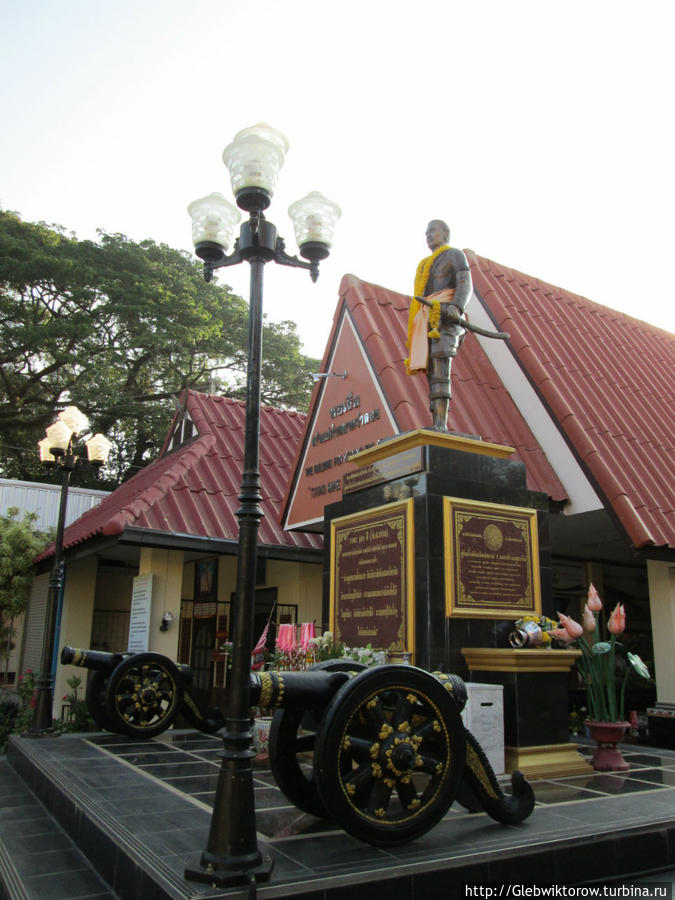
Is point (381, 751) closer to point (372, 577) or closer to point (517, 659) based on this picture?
point (517, 659)

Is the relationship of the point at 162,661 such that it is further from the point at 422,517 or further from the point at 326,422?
the point at 326,422

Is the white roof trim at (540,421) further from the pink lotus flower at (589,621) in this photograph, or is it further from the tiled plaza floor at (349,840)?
the tiled plaza floor at (349,840)

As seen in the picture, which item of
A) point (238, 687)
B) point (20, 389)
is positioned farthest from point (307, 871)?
point (20, 389)

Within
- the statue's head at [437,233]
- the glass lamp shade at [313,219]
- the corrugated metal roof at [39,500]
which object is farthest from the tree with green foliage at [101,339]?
the glass lamp shade at [313,219]

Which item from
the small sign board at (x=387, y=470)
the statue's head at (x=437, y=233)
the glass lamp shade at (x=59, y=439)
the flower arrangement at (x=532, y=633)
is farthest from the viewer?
the glass lamp shade at (x=59, y=439)

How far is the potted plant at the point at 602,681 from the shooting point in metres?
5.60

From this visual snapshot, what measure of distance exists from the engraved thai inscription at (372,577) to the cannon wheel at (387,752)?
7.32 feet

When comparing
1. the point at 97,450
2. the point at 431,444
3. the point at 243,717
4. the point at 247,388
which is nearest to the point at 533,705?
the point at 431,444

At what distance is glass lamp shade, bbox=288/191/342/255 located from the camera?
14.4 feet

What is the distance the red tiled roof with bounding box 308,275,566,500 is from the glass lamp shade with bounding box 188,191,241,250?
4.73 m

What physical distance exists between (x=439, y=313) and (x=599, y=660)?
11.3 feet

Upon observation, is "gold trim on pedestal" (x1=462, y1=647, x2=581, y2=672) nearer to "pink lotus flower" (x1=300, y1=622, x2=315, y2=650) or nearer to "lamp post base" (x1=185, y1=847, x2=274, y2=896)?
"pink lotus flower" (x1=300, y1=622, x2=315, y2=650)

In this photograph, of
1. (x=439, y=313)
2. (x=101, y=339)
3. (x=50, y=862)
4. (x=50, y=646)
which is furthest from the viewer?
(x=101, y=339)

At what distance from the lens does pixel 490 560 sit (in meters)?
6.13
